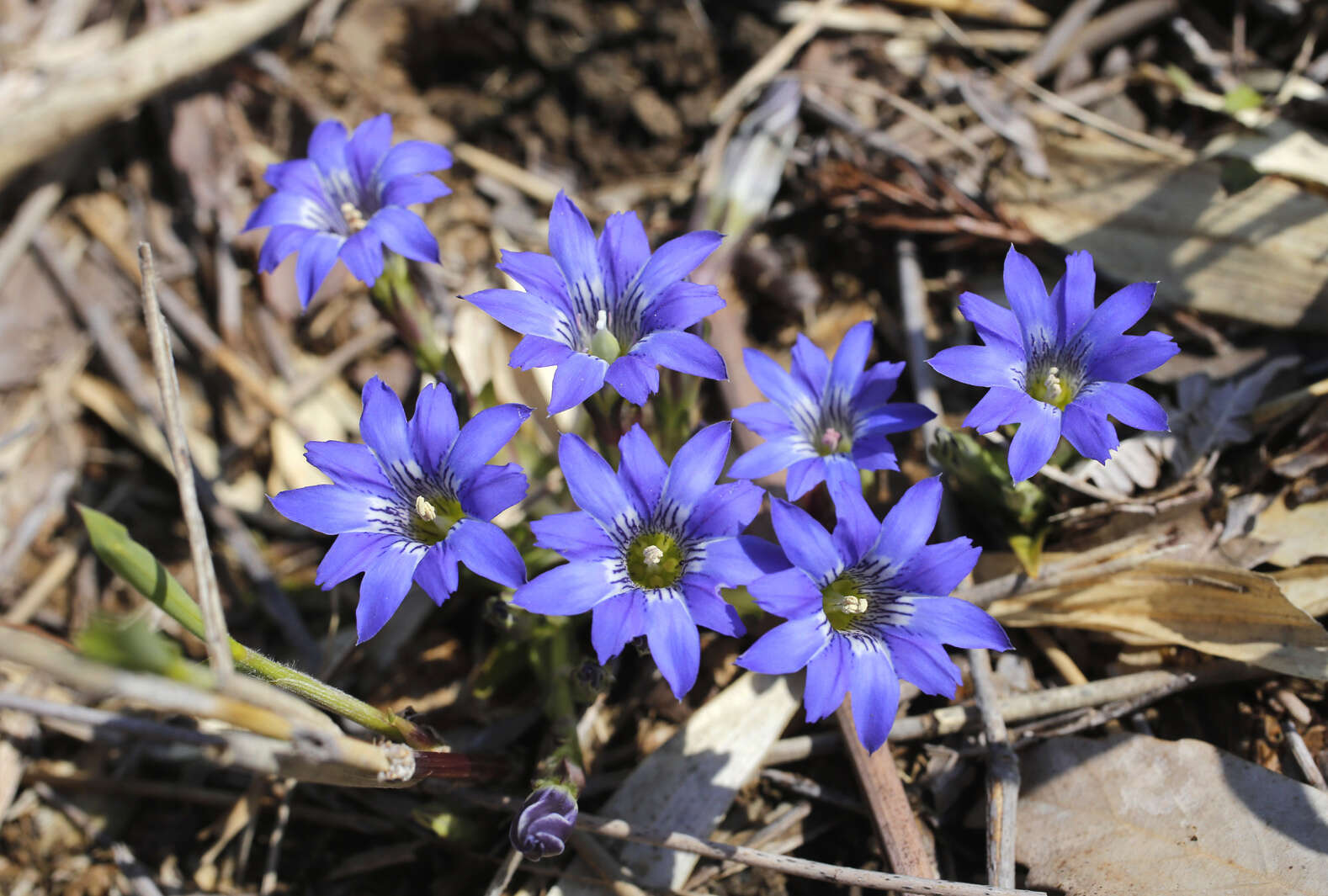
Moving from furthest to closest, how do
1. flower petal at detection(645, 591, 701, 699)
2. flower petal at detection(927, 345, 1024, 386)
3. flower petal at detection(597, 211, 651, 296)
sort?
1. flower petal at detection(597, 211, 651, 296)
2. flower petal at detection(927, 345, 1024, 386)
3. flower petal at detection(645, 591, 701, 699)

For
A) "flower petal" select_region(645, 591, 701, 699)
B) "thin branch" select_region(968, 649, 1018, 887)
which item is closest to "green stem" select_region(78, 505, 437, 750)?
"flower petal" select_region(645, 591, 701, 699)

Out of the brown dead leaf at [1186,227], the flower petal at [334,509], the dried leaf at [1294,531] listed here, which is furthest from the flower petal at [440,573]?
the brown dead leaf at [1186,227]

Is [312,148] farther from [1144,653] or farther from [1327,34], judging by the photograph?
[1327,34]

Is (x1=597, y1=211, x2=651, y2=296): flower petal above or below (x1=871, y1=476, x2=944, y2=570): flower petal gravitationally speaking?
above

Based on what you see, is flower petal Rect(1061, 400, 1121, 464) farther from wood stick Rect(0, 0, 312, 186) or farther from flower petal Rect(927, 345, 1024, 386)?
wood stick Rect(0, 0, 312, 186)

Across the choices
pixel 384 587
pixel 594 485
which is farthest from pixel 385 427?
pixel 594 485

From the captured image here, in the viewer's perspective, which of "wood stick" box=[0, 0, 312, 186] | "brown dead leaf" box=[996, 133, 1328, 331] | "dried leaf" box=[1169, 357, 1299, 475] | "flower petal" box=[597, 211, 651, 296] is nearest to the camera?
"flower petal" box=[597, 211, 651, 296]

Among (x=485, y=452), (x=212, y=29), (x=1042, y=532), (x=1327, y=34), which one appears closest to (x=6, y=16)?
(x=212, y=29)
